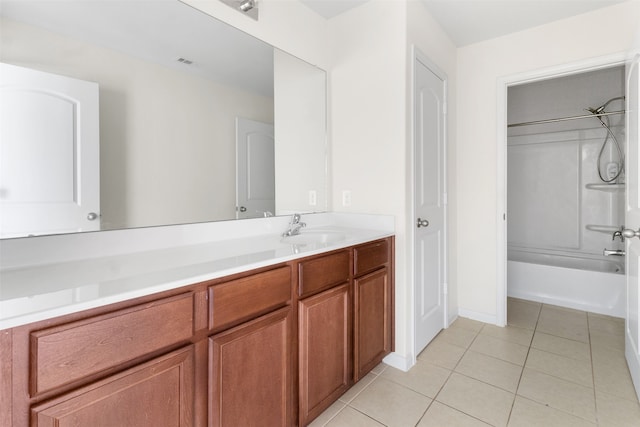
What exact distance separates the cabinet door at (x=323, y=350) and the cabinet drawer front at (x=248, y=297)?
0.16 meters

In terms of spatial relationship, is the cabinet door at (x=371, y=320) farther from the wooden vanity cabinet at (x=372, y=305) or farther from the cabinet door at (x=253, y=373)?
the cabinet door at (x=253, y=373)

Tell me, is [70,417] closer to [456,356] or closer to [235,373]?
[235,373]

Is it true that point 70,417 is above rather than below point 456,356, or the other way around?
above

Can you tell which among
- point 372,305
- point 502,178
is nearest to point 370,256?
point 372,305

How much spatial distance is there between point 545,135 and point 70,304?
4389 millimetres

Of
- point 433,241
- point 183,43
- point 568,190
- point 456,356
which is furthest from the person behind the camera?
point 568,190

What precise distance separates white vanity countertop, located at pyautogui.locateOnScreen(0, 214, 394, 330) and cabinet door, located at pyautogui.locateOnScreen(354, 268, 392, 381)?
1.20 ft

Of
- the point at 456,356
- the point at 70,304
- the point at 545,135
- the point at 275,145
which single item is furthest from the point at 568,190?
the point at 70,304

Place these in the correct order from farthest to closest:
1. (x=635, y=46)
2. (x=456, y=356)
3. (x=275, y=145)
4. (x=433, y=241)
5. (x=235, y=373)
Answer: (x=433, y=241) → (x=456, y=356) → (x=275, y=145) → (x=635, y=46) → (x=235, y=373)

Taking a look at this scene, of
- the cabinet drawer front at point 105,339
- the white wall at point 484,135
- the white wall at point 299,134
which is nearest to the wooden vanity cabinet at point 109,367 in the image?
the cabinet drawer front at point 105,339

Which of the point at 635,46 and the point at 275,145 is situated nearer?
the point at 635,46

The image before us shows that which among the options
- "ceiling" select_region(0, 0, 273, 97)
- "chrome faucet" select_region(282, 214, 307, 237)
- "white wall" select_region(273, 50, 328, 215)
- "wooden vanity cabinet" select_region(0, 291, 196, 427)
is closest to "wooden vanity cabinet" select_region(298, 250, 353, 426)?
"chrome faucet" select_region(282, 214, 307, 237)

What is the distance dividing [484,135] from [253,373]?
2.48 meters

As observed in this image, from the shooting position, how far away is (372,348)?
1813 millimetres
